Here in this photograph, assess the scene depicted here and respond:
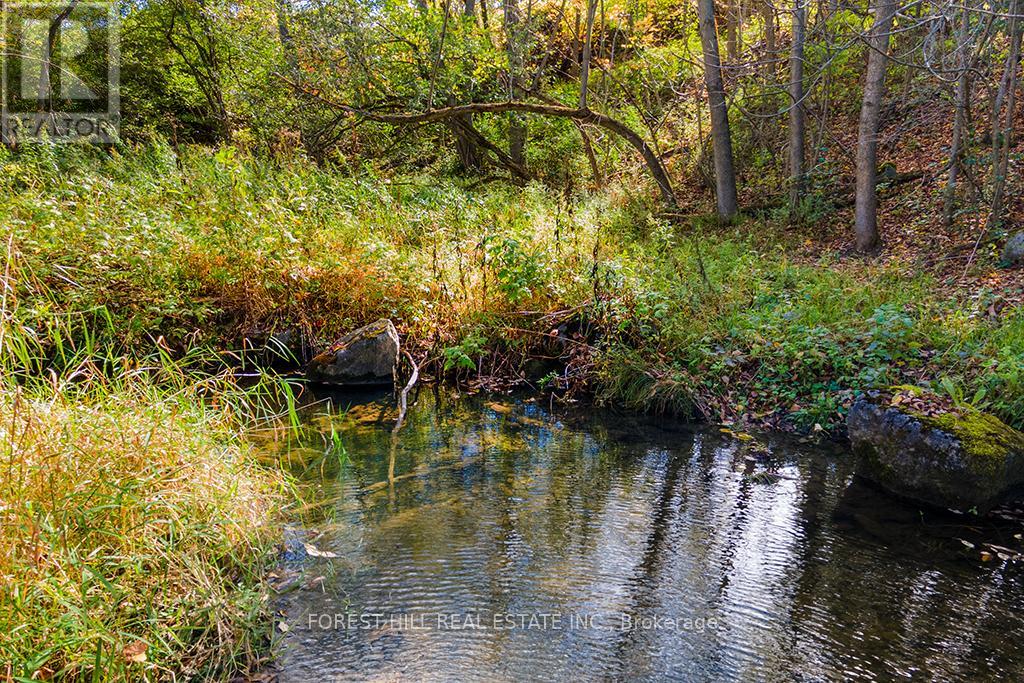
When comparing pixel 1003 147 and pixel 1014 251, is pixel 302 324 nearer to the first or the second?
pixel 1014 251

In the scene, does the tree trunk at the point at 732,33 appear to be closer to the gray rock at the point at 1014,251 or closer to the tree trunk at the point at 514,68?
the tree trunk at the point at 514,68

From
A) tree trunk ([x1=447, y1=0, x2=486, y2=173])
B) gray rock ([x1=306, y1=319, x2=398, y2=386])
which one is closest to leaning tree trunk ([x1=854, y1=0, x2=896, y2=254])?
gray rock ([x1=306, y1=319, x2=398, y2=386])

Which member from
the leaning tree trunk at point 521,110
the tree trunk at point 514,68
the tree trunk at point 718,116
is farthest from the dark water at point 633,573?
the tree trunk at point 514,68

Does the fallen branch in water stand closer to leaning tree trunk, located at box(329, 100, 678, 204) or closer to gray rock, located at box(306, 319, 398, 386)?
gray rock, located at box(306, 319, 398, 386)

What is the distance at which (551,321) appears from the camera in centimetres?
767

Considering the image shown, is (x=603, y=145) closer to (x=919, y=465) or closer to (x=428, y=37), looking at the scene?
(x=428, y=37)

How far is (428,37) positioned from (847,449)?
9.61m

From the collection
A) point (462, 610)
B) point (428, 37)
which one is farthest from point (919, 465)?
point (428, 37)

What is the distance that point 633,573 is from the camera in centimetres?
382

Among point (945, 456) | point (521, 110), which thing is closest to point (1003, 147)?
point (945, 456)

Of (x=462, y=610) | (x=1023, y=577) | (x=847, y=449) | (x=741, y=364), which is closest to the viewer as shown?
(x=462, y=610)

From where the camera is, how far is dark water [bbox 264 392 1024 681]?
122 inches

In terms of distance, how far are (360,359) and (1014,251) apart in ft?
24.7

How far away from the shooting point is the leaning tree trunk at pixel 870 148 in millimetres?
8797
